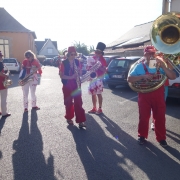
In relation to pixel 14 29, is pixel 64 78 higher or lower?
lower

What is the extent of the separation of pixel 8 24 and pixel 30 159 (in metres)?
29.0

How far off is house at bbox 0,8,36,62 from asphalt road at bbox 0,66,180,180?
81.5 ft

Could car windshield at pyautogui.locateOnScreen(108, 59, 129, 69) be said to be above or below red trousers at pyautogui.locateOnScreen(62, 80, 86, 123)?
above

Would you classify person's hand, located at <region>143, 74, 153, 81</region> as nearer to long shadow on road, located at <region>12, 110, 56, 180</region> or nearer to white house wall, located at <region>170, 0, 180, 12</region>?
long shadow on road, located at <region>12, 110, 56, 180</region>

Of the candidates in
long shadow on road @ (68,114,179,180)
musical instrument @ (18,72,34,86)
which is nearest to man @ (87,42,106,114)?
long shadow on road @ (68,114,179,180)

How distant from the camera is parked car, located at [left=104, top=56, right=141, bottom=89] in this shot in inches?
421

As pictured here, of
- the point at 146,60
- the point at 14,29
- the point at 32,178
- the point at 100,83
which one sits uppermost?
the point at 14,29

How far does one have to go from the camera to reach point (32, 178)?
11.1 ft

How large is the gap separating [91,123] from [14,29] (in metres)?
26.8

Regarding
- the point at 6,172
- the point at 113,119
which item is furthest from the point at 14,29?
the point at 6,172

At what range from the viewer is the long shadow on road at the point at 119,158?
11.3 ft

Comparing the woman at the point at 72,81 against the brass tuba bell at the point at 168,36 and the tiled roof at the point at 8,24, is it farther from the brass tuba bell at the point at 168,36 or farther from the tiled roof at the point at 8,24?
the tiled roof at the point at 8,24

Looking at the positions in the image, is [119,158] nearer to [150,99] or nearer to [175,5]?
[150,99]

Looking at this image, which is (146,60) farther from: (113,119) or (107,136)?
(113,119)
